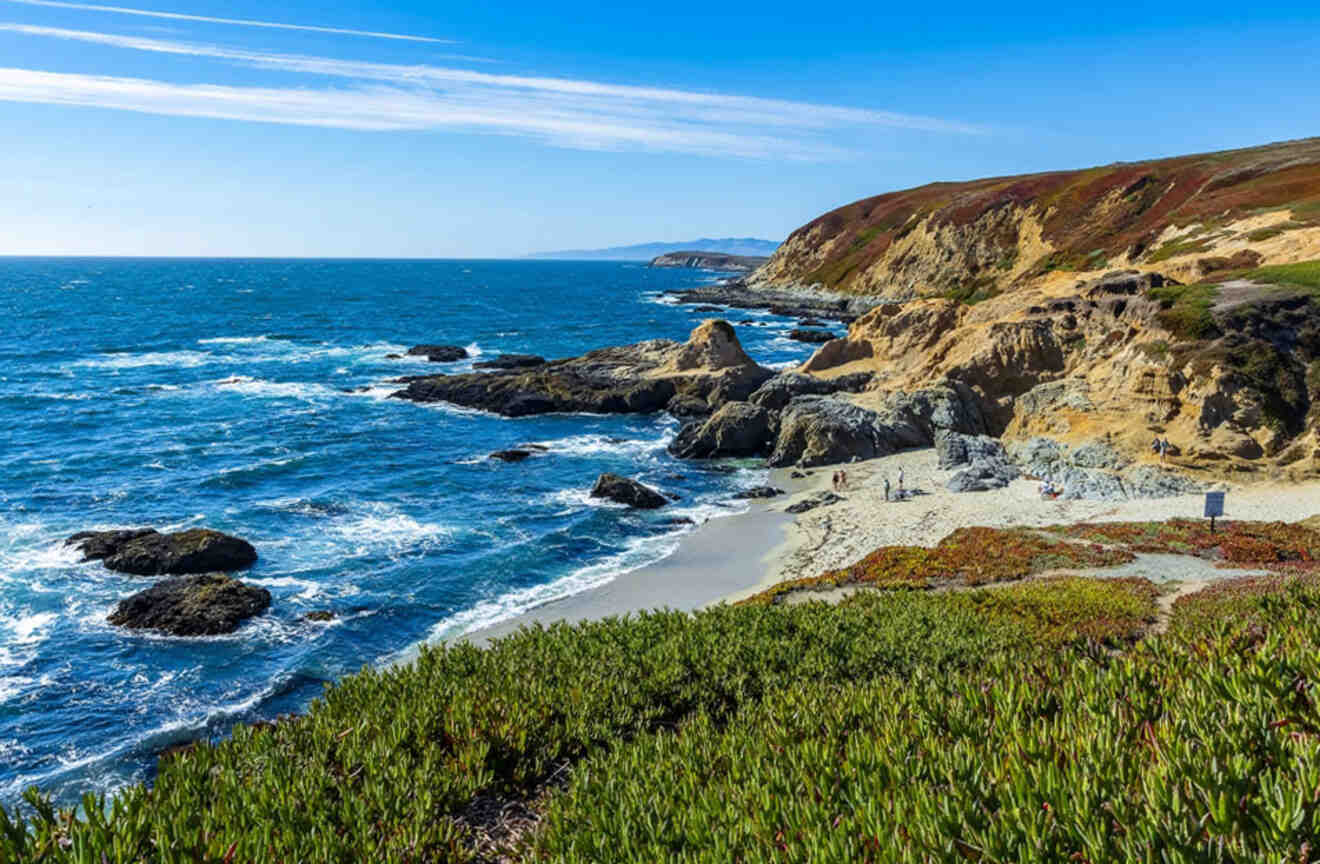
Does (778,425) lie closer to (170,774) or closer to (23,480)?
(23,480)

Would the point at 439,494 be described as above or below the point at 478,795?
below

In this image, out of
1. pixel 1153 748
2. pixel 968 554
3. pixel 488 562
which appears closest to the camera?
pixel 1153 748

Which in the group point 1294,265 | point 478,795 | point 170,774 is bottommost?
point 478,795

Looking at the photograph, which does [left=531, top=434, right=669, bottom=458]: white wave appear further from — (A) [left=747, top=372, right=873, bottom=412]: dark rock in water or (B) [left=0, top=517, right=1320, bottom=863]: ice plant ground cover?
(B) [left=0, top=517, right=1320, bottom=863]: ice plant ground cover

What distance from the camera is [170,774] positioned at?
7.74 m

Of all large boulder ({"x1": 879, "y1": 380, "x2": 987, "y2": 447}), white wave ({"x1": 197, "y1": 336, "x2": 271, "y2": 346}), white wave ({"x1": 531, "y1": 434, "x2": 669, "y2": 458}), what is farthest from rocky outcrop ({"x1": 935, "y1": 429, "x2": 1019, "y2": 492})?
white wave ({"x1": 197, "y1": 336, "x2": 271, "y2": 346})

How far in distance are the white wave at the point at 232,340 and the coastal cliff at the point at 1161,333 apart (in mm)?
66516

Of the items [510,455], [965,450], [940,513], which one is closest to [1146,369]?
[965,450]

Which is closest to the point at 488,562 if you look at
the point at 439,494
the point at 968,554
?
the point at 439,494

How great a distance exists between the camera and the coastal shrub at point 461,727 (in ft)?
20.6

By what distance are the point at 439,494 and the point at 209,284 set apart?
18195 centimetres

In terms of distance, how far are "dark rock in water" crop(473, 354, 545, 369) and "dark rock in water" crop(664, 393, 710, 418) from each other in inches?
786

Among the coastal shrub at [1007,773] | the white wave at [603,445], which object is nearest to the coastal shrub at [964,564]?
the coastal shrub at [1007,773]

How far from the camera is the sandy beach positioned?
2691 centimetres
